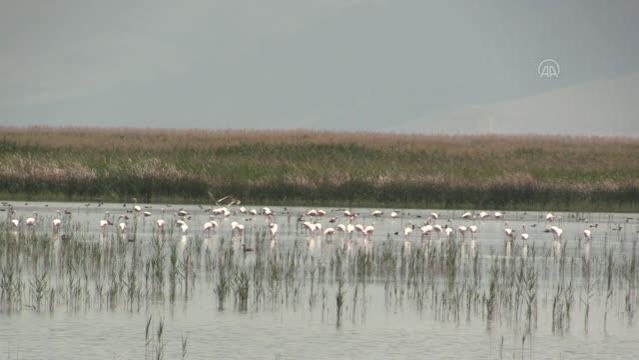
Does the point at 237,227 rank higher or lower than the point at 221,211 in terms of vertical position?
lower

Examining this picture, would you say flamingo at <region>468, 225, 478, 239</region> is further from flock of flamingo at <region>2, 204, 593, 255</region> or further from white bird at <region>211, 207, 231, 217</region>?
white bird at <region>211, 207, 231, 217</region>

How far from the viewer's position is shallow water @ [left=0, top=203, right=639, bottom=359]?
18656 millimetres

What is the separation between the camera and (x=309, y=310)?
71.1 feet

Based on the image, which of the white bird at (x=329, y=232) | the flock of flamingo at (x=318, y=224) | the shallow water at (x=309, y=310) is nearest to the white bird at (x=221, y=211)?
the flock of flamingo at (x=318, y=224)

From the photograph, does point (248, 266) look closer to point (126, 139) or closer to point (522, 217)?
point (522, 217)

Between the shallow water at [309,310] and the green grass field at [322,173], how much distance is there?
1860 centimetres

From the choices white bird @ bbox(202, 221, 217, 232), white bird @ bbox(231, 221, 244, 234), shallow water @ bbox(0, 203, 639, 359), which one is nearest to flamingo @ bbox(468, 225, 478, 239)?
shallow water @ bbox(0, 203, 639, 359)

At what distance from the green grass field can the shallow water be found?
18602 millimetres

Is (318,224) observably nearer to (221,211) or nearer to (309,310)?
(221,211)

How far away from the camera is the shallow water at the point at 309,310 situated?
18656 millimetres

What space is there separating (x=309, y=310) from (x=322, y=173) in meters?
31.3

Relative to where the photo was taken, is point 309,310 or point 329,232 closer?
point 309,310

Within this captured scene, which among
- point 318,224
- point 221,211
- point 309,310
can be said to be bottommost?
point 309,310

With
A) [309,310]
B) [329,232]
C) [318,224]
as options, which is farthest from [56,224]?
[309,310]
